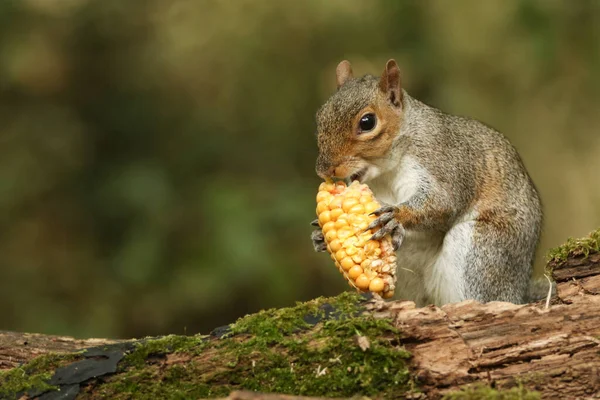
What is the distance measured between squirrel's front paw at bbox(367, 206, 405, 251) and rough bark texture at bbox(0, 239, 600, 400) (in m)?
0.48

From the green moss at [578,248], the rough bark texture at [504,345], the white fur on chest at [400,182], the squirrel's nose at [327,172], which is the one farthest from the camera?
the white fur on chest at [400,182]

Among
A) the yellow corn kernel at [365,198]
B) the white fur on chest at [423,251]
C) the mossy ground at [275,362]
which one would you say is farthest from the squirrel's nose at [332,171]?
the mossy ground at [275,362]

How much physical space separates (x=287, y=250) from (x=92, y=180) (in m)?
1.20

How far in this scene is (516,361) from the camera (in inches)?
76.5

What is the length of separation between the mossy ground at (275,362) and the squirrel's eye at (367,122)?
0.89 metres

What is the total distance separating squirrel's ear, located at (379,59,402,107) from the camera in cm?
292

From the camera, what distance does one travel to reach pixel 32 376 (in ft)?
6.68

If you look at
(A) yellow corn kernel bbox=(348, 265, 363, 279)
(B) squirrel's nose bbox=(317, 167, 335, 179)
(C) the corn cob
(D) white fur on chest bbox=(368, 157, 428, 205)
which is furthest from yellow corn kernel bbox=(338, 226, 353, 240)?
(D) white fur on chest bbox=(368, 157, 428, 205)

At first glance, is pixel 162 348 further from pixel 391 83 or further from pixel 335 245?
pixel 391 83

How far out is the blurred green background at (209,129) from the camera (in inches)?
168

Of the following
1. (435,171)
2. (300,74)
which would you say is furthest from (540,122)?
(435,171)

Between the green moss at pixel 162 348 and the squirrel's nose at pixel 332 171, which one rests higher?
the squirrel's nose at pixel 332 171

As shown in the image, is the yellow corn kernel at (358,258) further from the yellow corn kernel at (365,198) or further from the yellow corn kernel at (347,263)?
the yellow corn kernel at (365,198)

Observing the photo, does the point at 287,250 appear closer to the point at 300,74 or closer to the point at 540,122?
the point at 300,74
